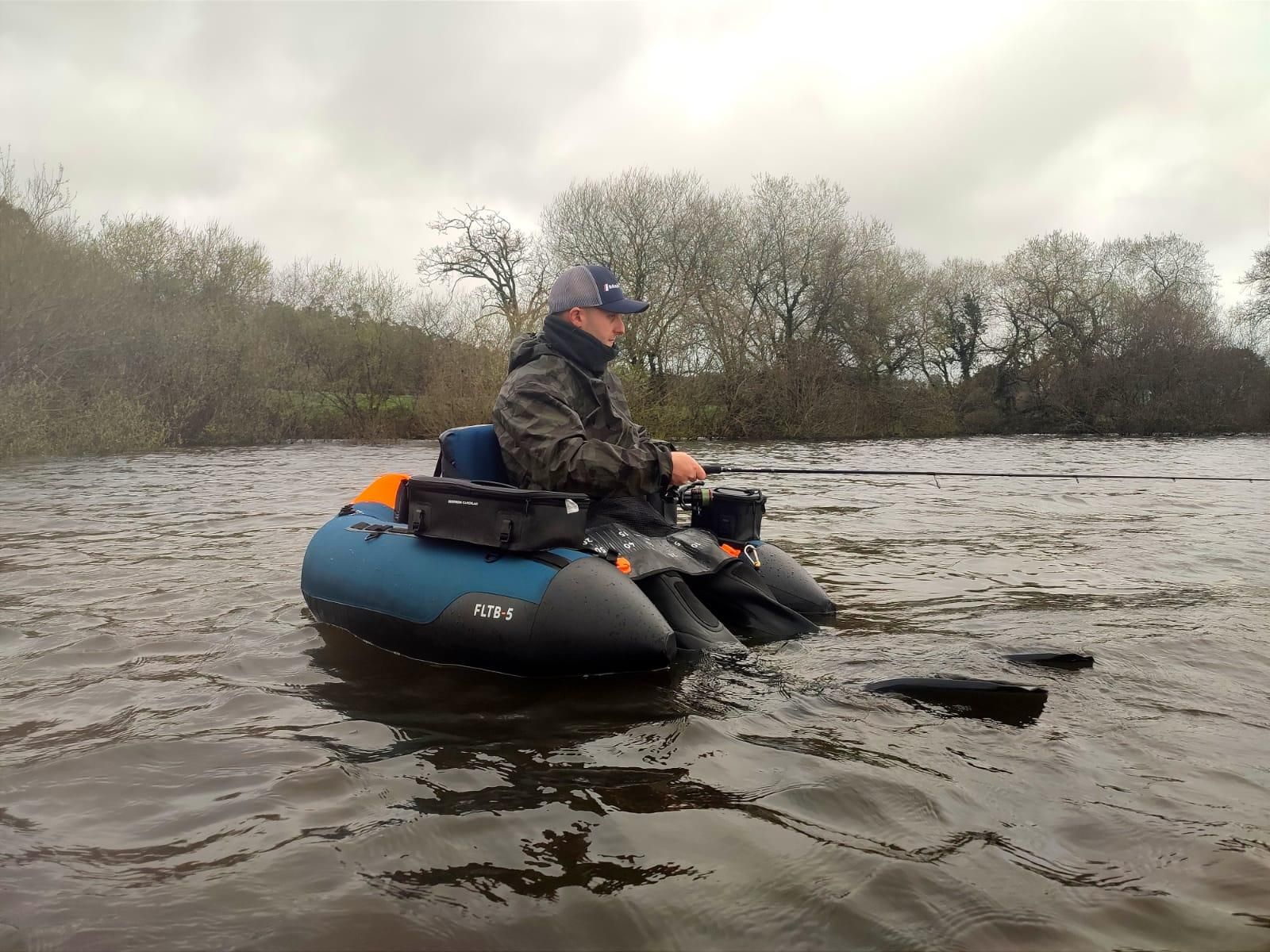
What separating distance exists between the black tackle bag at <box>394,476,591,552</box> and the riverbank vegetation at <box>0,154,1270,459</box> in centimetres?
1790

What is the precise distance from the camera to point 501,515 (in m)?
4.24

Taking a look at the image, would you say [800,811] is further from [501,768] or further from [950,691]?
[950,691]

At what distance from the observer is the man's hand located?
4707mm

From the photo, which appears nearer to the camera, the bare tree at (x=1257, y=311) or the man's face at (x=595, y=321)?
the man's face at (x=595, y=321)

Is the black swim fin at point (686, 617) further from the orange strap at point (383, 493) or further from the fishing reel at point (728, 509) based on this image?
the orange strap at point (383, 493)

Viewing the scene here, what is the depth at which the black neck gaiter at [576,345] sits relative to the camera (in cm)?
487

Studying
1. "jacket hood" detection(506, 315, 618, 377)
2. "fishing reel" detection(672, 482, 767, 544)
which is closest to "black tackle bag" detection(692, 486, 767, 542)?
"fishing reel" detection(672, 482, 767, 544)

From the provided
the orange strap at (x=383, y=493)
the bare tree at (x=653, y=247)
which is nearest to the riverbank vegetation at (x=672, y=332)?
the bare tree at (x=653, y=247)

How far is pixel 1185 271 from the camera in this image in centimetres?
3769

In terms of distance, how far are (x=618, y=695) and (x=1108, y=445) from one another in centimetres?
2595

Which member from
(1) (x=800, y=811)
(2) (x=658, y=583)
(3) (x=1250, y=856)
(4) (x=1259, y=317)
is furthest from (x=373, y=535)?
(4) (x=1259, y=317)

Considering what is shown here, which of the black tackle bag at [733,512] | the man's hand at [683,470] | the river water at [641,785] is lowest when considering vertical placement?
the river water at [641,785]

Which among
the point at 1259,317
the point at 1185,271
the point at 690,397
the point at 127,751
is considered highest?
the point at 1185,271

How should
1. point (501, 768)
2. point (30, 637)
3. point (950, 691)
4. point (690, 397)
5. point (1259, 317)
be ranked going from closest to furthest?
1. point (501, 768)
2. point (950, 691)
3. point (30, 637)
4. point (690, 397)
5. point (1259, 317)
